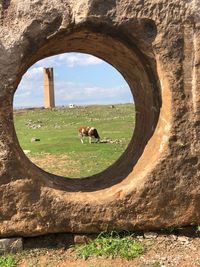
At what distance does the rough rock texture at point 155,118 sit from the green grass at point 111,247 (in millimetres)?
123

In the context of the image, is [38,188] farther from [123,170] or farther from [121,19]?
[121,19]

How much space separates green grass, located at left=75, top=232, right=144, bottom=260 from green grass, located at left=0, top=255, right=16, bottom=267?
0.69 metres

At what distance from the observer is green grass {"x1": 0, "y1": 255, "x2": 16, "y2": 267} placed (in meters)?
4.98

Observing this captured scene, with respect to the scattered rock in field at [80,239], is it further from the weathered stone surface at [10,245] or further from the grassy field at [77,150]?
the grassy field at [77,150]

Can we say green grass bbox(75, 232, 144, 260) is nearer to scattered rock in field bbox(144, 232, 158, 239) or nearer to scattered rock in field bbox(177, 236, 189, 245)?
scattered rock in field bbox(144, 232, 158, 239)

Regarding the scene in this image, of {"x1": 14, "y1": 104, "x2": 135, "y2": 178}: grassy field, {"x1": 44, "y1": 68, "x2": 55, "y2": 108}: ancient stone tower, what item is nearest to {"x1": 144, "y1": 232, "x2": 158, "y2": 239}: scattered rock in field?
{"x1": 14, "y1": 104, "x2": 135, "y2": 178}: grassy field

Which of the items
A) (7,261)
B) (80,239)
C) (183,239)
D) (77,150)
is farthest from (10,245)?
(77,150)

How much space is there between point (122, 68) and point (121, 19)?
3.43ft

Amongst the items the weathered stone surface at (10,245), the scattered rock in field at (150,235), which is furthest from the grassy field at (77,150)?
the weathered stone surface at (10,245)

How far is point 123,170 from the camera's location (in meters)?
6.01

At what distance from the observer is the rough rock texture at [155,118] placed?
5.16 m

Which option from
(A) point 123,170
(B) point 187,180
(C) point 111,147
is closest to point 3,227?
(A) point 123,170

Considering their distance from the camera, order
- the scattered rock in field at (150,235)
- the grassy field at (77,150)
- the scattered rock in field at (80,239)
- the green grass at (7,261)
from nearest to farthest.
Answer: the green grass at (7,261), the scattered rock in field at (80,239), the scattered rock in field at (150,235), the grassy field at (77,150)

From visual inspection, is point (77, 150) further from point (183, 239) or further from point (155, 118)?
point (183, 239)
